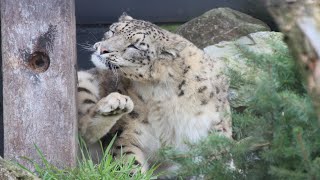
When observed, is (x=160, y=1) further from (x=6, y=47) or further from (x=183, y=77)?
(x=6, y=47)

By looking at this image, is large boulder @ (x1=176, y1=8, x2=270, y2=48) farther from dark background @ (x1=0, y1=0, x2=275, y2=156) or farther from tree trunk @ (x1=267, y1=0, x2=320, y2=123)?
tree trunk @ (x1=267, y1=0, x2=320, y2=123)

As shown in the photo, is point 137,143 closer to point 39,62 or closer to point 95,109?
point 95,109

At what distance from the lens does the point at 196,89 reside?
6.39 metres

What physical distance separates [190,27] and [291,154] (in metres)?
4.65

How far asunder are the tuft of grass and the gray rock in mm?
867

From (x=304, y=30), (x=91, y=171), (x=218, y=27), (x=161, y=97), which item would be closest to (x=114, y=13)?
(x=218, y=27)

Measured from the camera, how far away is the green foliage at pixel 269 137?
3704 millimetres

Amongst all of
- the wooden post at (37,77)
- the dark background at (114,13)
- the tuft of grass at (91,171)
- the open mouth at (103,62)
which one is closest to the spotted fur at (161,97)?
the open mouth at (103,62)

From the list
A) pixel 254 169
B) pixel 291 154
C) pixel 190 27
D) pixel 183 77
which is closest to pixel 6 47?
pixel 183 77

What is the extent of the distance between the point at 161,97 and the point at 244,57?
2299 millimetres

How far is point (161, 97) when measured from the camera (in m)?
6.41

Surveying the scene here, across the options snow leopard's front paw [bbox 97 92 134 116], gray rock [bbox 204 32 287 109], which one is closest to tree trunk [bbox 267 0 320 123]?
gray rock [bbox 204 32 287 109]

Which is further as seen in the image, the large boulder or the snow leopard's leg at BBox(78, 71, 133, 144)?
the large boulder

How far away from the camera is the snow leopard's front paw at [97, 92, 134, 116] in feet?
19.4
